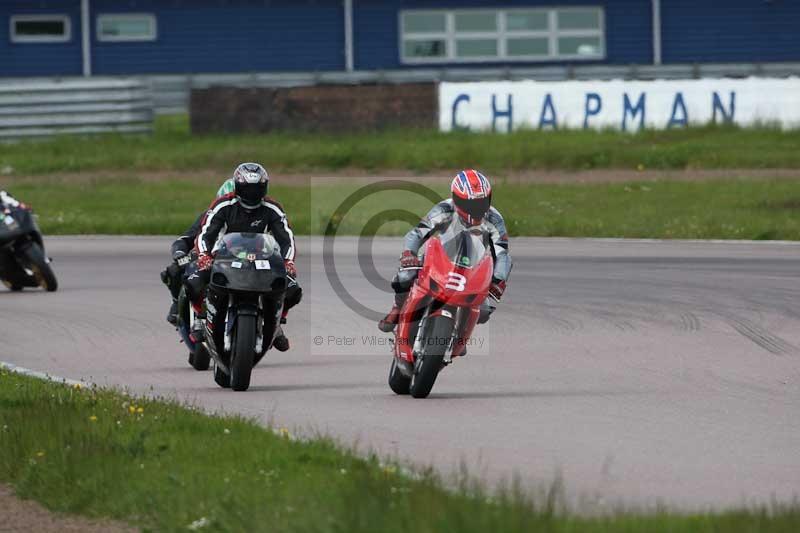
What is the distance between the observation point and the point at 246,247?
453 inches

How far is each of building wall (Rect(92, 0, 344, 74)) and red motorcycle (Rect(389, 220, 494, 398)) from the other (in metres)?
34.7

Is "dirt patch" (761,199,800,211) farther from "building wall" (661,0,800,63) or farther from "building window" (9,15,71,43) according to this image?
"building window" (9,15,71,43)

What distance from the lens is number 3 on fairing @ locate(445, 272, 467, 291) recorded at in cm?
1091

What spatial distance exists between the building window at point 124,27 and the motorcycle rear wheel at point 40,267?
27651mm

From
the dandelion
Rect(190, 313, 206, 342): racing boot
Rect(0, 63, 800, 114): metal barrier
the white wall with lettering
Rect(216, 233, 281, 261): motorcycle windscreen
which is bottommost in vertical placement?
the dandelion

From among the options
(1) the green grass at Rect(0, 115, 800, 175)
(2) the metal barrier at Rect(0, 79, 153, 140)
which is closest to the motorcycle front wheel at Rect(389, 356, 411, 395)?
(1) the green grass at Rect(0, 115, 800, 175)

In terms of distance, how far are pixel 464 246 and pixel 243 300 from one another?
156 cm

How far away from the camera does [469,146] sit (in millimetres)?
31484

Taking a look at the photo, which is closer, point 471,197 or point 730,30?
point 471,197

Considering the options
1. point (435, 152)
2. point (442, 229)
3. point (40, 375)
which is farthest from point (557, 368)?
point (435, 152)

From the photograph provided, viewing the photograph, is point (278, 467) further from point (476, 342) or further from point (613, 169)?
point (613, 169)

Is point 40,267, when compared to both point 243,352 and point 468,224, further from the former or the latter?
point 468,224

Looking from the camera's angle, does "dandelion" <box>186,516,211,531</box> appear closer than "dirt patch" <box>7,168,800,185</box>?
Yes

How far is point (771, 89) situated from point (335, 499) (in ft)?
83.3
